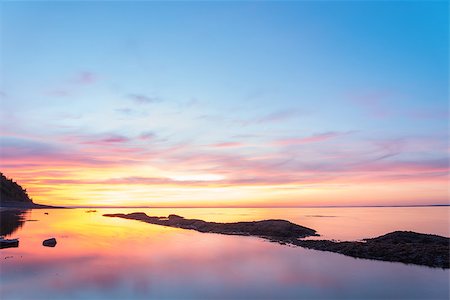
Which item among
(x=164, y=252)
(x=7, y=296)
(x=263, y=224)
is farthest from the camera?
(x=263, y=224)

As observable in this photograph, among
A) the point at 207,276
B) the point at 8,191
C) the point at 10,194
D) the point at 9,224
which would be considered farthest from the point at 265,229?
the point at 10,194

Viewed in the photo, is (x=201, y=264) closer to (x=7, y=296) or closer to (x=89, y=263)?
(x=89, y=263)

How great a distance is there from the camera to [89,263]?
3028cm

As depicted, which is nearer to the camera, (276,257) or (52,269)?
(52,269)

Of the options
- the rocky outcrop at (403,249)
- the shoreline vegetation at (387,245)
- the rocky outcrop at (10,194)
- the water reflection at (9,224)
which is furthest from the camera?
the rocky outcrop at (10,194)

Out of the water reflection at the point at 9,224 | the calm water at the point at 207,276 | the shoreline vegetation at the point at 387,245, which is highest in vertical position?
the shoreline vegetation at the point at 387,245

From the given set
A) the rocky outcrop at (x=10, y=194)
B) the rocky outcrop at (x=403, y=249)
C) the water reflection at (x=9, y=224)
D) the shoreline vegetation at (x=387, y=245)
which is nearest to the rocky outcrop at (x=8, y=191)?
the rocky outcrop at (x=10, y=194)

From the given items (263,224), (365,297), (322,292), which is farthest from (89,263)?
(263,224)

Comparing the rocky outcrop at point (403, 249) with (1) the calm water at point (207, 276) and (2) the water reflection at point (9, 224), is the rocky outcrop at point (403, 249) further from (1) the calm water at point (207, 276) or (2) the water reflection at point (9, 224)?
(2) the water reflection at point (9, 224)

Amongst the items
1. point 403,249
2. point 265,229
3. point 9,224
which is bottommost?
point 9,224

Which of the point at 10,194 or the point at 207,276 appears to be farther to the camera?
the point at 10,194

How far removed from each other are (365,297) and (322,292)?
2.59 m

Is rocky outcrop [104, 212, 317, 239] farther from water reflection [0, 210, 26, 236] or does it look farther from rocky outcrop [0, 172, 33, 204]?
rocky outcrop [0, 172, 33, 204]

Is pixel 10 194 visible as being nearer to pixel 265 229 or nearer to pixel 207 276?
pixel 265 229
